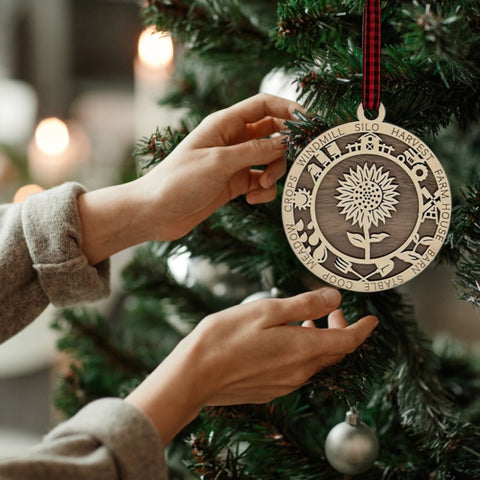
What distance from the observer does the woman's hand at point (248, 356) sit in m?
0.46

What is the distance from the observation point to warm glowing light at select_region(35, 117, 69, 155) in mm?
1646

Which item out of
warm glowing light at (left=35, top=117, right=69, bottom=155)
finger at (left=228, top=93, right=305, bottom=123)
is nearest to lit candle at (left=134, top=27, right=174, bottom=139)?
finger at (left=228, top=93, right=305, bottom=123)

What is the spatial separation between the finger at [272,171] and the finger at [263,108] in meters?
0.05

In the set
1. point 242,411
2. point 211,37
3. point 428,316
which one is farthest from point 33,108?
point 242,411

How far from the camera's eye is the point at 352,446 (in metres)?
0.53

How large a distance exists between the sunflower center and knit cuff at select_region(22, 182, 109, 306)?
0.31 meters

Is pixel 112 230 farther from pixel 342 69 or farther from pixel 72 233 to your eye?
pixel 342 69

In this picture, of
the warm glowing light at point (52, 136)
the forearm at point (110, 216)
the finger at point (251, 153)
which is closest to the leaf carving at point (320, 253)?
the finger at point (251, 153)

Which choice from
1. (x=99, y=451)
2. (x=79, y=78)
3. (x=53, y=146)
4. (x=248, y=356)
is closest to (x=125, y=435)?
(x=99, y=451)

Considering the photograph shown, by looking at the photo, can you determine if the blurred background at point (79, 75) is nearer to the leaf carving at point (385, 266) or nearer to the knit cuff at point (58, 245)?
the knit cuff at point (58, 245)

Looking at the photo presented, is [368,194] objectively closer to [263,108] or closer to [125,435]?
[263,108]

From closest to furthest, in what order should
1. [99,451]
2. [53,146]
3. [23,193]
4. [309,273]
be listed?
[99,451] → [309,273] → [23,193] → [53,146]

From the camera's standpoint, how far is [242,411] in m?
0.58

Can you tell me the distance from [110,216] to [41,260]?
0.09m
